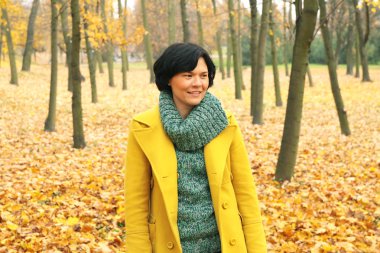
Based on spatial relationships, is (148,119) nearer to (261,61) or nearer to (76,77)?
(76,77)

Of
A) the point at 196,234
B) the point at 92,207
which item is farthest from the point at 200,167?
the point at 92,207

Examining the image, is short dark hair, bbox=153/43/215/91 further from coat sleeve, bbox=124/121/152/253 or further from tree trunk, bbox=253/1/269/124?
tree trunk, bbox=253/1/269/124

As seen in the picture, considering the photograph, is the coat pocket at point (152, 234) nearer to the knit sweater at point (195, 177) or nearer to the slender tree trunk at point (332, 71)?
the knit sweater at point (195, 177)

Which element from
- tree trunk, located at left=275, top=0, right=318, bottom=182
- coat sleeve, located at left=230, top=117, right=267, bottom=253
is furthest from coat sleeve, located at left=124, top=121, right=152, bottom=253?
tree trunk, located at left=275, top=0, right=318, bottom=182

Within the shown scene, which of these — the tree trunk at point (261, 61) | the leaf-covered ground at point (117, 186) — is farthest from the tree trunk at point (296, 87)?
the tree trunk at point (261, 61)

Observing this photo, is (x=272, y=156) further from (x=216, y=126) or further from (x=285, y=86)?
(x=285, y=86)

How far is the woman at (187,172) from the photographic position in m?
2.34

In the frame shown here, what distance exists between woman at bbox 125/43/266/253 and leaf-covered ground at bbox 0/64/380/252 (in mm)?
2674

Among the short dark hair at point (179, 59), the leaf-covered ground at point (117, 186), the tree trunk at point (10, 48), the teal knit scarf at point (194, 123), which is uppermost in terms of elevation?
the tree trunk at point (10, 48)

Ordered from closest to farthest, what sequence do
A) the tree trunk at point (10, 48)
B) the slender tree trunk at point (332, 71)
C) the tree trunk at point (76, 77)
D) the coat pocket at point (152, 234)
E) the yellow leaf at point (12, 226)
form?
the coat pocket at point (152, 234) < the yellow leaf at point (12, 226) < the tree trunk at point (76, 77) < the slender tree trunk at point (332, 71) < the tree trunk at point (10, 48)

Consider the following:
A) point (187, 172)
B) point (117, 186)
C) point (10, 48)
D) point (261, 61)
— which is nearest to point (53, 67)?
point (117, 186)

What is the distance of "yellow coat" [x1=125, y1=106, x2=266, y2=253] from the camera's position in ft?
7.67

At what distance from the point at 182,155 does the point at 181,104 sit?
33 cm

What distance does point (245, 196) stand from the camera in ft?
8.20
